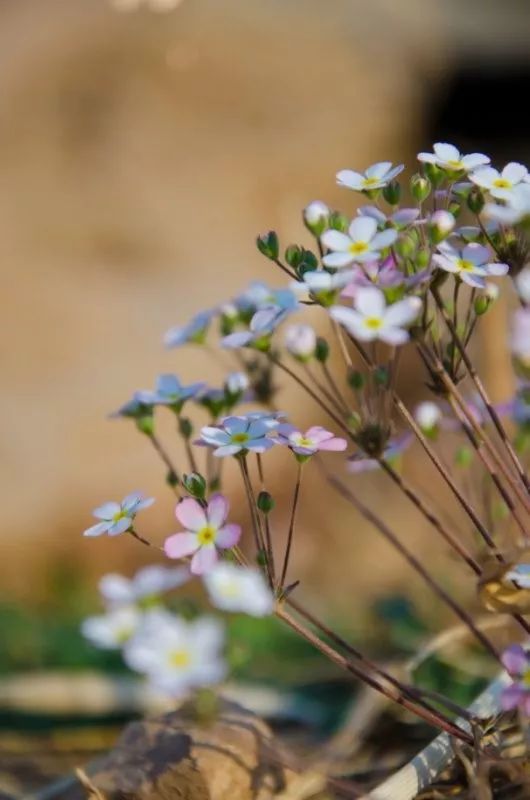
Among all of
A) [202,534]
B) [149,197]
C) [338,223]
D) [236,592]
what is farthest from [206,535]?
[149,197]

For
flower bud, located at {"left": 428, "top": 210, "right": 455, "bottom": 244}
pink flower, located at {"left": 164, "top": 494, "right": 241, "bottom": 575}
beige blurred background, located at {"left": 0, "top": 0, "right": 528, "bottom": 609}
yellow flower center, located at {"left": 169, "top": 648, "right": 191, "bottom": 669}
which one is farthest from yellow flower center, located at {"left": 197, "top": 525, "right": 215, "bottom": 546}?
beige blurred background, located at {"left": 0, "top": 0, "right": 528, "bottom": 609}

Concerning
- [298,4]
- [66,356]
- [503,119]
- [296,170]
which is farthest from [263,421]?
[503,119]

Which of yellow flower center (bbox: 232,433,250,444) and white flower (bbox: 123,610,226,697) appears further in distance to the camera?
yellow flower center (bbox: 232,433,250,444)

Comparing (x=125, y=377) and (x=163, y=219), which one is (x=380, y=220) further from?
(x=163, y=219)

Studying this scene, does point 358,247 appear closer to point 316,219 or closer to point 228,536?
point 316,219

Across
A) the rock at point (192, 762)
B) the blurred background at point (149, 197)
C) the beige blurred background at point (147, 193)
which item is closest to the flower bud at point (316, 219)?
the rock at point (192, 762)

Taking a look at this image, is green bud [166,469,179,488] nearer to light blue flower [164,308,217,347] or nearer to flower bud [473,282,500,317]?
light blue flower [164,308,217,347]
